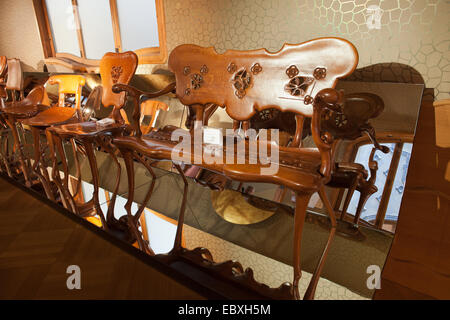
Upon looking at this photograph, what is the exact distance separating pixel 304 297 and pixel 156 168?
1786mm

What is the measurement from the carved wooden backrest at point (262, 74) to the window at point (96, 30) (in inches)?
51.0

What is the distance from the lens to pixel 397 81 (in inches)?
60.9

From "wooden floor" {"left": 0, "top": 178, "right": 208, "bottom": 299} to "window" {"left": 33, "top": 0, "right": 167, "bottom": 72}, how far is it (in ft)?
6.95

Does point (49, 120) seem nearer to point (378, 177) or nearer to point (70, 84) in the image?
point (70, 84)

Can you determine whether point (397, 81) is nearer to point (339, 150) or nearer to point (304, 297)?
point (339, 150)

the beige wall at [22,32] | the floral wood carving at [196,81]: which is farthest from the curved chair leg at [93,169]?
the beige wall at [22,32]

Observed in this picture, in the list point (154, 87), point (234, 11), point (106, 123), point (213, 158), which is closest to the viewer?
point (213, 158)

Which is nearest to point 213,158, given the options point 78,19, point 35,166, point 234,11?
point 234,11

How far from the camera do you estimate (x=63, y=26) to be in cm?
448

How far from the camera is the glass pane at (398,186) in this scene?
4.54 feet

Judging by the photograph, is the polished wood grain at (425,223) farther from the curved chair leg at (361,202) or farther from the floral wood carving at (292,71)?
the floral wood carving at (292,71)

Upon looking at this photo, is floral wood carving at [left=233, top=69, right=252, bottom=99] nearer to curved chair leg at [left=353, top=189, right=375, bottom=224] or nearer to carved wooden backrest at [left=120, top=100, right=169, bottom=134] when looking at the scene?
curved chair leg at [left=353, top=189, right=375, bottom=224]

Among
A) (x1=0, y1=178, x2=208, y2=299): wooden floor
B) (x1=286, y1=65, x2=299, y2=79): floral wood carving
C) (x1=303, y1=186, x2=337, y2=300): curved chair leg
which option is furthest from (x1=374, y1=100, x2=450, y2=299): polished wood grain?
(x1=0, y1=178, x2=208, y2=299): wooden floor
